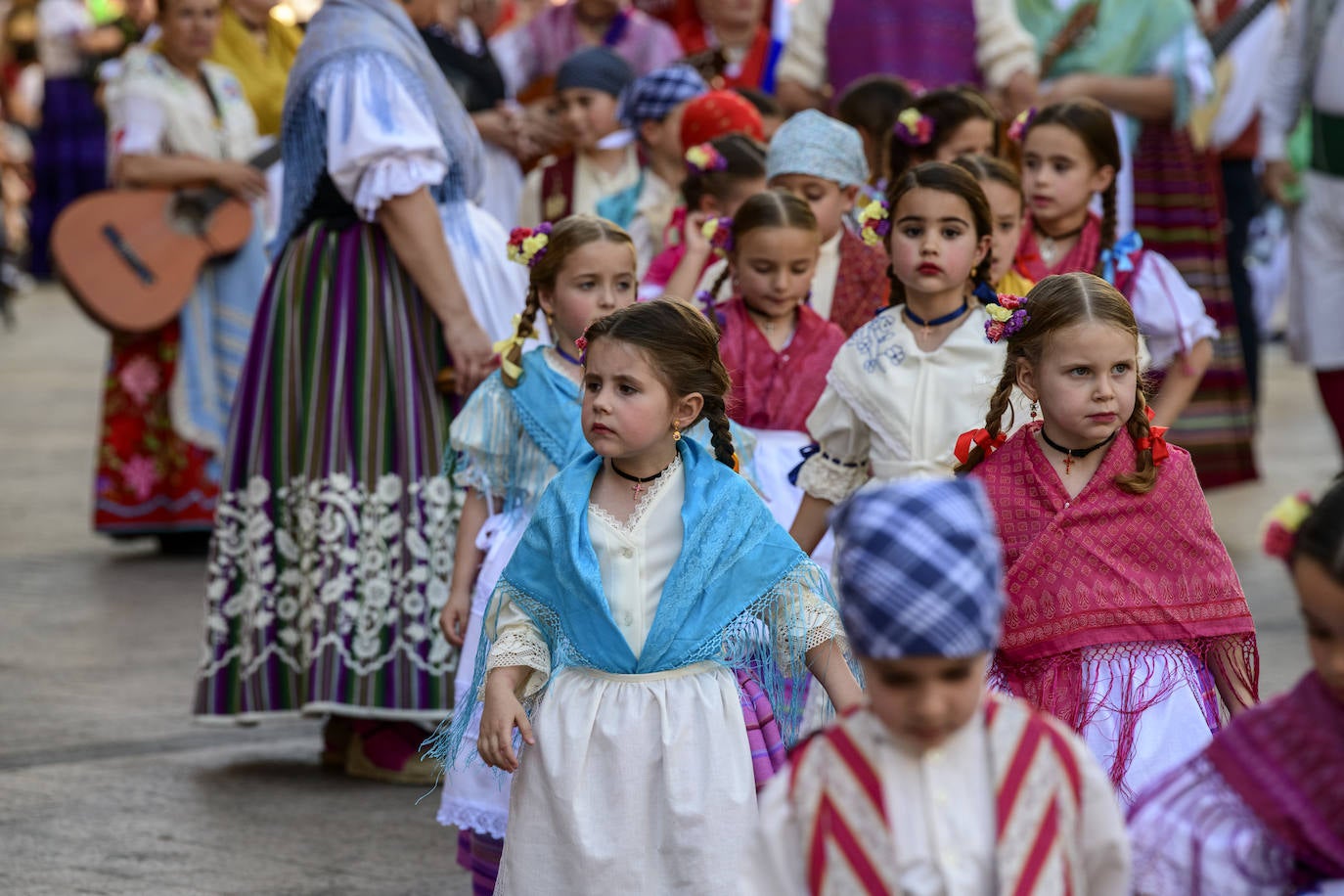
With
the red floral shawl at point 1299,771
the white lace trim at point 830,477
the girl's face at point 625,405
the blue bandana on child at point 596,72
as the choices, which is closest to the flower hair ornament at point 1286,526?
the red floral shawl at point 1299,771

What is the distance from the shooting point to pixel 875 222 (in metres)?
4.40

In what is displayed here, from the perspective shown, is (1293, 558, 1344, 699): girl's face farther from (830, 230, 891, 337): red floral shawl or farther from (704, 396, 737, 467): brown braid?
(830, 230, 891, 337): red floral shawl

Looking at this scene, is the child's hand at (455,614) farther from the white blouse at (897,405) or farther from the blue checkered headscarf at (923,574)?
the blue checkered headscarf at (923,574)

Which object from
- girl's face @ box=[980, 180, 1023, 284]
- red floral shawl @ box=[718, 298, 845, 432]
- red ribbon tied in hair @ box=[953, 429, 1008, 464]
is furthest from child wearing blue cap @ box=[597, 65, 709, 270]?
red ribbon tied in hair @ box=[953, 429, 1008, 464]

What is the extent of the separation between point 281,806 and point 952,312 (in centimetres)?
203

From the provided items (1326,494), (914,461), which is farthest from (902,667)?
(914,461)

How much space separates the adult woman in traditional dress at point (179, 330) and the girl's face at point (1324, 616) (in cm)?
582

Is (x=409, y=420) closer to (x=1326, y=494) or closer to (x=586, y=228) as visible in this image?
(x=586, y=228)

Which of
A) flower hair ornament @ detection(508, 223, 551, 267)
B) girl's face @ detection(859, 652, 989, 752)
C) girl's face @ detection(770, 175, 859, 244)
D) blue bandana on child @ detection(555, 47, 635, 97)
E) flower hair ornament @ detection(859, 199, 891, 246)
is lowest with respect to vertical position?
girl's face @ detection(859, 652, 989, 752)

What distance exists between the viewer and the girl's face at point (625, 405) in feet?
10.9

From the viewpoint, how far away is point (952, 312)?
427cm

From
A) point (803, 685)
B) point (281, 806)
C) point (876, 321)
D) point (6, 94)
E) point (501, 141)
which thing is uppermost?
point (6, 94)

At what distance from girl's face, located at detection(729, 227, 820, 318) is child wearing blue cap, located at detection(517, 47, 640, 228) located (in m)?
1.77

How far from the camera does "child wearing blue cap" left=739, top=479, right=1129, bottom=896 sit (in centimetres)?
225
